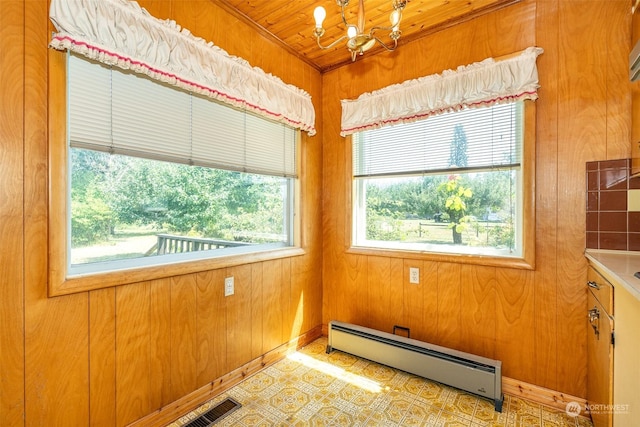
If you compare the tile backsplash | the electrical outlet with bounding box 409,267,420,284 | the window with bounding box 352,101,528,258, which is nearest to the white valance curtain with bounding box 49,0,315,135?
the window with bounding box 352,101,528,258

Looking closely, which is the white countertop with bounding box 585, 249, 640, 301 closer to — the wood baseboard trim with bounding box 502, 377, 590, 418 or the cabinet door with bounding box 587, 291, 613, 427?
the cabinet door with bounding box 587, 291, 613, 427

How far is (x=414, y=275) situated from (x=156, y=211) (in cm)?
195

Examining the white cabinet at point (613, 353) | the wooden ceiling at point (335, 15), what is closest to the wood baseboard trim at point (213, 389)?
the white cabinet at point (613, 353)

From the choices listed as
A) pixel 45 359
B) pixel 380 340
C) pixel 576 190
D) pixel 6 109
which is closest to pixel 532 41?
pixel 576 190

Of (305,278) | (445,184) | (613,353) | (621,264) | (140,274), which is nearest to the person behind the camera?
(613,353)

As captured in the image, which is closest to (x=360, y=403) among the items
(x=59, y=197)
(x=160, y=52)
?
(x=59, y=197)

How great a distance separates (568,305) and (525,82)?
1.44 meters

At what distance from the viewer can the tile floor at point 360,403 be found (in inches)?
68.0

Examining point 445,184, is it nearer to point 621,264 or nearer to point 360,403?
point 621,264

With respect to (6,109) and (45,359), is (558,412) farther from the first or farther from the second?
(6,109)

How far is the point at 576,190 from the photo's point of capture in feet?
5.88

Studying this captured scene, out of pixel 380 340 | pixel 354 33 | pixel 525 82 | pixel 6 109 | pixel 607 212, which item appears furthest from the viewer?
pixel 380 340

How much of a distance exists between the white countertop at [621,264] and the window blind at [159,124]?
83.2 inches

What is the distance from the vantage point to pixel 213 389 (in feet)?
6.41
